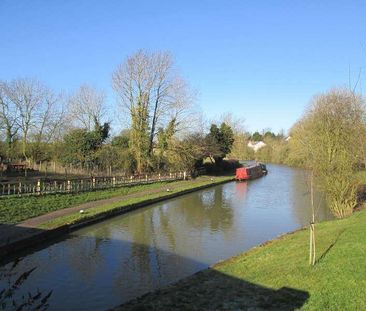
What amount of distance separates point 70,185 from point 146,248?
43.2ft

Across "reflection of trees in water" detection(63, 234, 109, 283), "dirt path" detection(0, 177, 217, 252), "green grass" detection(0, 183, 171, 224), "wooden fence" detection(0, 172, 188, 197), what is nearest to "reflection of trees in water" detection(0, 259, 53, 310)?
"dirt path" detection(0, 177, 217, 252)

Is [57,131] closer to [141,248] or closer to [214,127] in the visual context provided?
[214,127]

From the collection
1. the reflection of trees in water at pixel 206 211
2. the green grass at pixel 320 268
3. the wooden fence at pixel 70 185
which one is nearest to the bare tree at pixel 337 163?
the reflection of trees in water at pixel 206 211

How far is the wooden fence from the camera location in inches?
964

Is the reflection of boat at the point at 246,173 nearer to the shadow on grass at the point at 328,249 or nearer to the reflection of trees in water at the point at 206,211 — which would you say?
the reflection of trees in water at the point at 206,211

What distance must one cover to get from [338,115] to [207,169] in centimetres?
2680

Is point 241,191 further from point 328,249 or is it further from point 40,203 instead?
point 328,249

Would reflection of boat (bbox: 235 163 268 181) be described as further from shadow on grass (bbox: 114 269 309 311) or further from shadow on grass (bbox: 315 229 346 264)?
shadow on grass (bbox: 114 269 309 311)

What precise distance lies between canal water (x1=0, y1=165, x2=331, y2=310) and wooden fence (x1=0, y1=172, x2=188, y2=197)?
5290 mm

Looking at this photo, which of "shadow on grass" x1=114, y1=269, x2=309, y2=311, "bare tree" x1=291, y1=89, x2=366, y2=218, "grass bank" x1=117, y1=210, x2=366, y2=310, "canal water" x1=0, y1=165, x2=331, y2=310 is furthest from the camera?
→ "bare tree" x1=291, y1=89, x2=366, y2=218

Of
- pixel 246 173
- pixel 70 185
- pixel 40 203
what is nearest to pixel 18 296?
pixel 40 203

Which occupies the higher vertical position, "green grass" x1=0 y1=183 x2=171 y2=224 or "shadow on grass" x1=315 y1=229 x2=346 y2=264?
"green grass" x1=0 y1=183 x2=171 y2=224

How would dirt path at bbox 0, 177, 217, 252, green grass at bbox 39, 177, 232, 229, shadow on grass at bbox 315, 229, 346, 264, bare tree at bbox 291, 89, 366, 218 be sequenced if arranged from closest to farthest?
shadow on grass at bbox 315, 229, 346, 264 < dirt path at bbox 0, 177, 217, 252 < green grass at bbox 39, 177, 232, 229 < bare tree at bbox 291, 89, 366, 218

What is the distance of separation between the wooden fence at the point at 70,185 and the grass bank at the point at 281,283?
1568 centimetres
